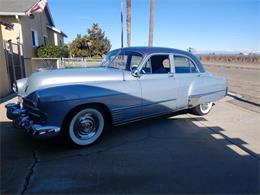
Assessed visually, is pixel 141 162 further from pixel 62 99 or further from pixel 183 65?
pixel 183 65

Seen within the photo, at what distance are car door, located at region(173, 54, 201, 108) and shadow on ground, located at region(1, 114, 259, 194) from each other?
91cm

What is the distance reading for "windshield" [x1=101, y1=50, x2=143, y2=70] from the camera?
5034 mm

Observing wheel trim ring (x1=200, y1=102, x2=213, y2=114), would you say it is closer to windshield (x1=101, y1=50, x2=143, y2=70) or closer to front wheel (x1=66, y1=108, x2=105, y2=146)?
windshield (x1=101, y1=50, x2=143, y2=70)

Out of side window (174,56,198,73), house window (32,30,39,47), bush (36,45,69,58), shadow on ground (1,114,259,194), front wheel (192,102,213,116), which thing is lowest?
shadow on ground (1,114,259,194)

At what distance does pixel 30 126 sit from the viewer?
380cm

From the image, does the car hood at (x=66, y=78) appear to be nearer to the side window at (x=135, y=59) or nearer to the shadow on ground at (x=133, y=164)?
the side window at (x=135, y=59)

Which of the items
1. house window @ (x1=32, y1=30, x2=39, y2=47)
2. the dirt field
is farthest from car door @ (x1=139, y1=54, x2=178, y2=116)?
house window @ (x1=32, y1=30, x2=39, y2=47)

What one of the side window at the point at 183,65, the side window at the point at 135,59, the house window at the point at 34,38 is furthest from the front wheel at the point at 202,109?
the house window at the point at 34,38

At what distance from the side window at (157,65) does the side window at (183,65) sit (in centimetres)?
24

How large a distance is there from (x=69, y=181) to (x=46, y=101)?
1.28 meters

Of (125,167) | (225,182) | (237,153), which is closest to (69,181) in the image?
(125,167)

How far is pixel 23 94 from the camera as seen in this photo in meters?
4.50

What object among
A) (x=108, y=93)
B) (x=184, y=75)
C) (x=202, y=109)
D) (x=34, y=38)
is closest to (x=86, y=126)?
(x=108, y=93)

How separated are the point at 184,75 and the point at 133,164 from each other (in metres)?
2.81
